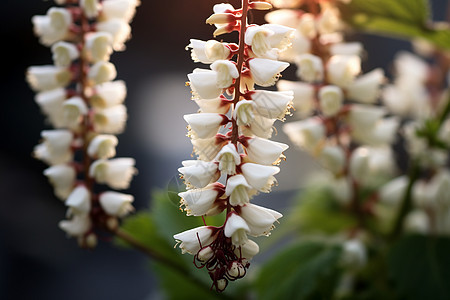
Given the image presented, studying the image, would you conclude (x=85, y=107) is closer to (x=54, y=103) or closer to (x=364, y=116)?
(x=54, y=103)

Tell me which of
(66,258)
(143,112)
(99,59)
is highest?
(99,59)

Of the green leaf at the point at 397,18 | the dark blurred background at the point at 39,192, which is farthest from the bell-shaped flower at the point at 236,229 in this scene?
the dark blurred background at the point at 39,192

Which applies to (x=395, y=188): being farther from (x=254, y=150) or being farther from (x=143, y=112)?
(x=143, y=112)

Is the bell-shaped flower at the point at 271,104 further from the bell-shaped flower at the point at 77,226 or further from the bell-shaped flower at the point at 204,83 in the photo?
the bell-shaped flower at the point at 77,226

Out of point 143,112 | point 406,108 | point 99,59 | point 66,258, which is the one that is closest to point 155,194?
point 99,59

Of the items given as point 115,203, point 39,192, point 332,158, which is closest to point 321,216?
point 332,158

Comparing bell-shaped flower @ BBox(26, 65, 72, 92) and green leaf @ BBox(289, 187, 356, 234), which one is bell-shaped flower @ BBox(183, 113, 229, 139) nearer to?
bell-shaped flower @ BBox(26, 65, 72, 92)

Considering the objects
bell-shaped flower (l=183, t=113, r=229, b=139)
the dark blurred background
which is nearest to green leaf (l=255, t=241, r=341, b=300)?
bell-shaped flower (l=183, t=113, r=229, b=139)
